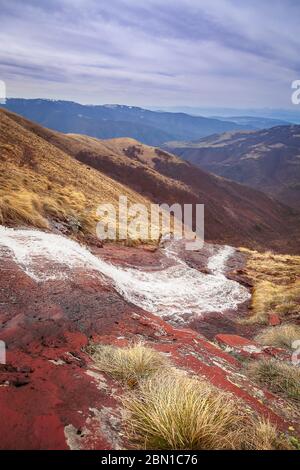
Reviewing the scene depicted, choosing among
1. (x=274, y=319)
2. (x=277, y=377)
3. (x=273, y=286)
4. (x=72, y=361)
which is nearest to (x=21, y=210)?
(x=72, y=361)

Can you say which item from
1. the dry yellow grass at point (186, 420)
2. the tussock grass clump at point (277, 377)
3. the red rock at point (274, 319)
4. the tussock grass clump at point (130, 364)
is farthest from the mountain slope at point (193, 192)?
the dry yellow grass at point (186, 420)

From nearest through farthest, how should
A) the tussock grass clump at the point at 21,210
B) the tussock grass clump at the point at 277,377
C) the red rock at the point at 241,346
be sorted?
the tussock grass clump at the point at 277,377 < the red rock at the point at 241,346 < the tussock grass clump at the point at 21,210

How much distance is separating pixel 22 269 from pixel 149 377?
4.94 metres

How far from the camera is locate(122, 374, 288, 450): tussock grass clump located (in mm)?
3121

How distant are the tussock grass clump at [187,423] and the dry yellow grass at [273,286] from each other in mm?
9704

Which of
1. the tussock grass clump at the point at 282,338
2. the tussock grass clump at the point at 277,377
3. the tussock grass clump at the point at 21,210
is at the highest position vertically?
the tussock grass clump at the point at 21,210

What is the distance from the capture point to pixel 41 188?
20.7 meters

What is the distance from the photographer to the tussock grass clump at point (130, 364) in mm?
4422

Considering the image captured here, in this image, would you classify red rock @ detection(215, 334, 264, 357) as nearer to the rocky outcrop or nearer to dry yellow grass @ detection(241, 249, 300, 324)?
the rocky outcrop

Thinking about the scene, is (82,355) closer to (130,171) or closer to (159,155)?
(130,171)

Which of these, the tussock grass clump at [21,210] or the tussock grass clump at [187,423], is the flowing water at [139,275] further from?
the tussock grass clump at [187,423]

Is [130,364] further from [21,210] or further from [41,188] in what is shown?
[41,188]

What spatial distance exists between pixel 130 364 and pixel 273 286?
15.6m
